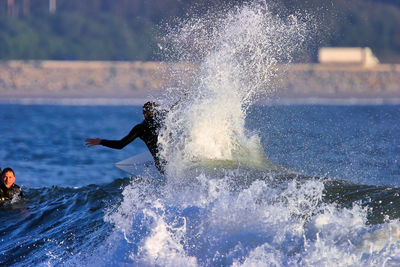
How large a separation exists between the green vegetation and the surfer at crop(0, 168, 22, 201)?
61.8 metres

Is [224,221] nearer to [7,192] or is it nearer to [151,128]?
[151,128]

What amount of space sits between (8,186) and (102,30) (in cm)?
7337

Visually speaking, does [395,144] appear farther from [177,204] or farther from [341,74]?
[341,74]

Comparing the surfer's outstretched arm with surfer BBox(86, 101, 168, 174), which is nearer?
the surfer's outstretched arm

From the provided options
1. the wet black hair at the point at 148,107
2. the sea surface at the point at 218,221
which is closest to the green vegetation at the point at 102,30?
the sea surface at the point at 218,221

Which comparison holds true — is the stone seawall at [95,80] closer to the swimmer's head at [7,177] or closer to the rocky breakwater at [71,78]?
the rocky breakwater at [71,78]

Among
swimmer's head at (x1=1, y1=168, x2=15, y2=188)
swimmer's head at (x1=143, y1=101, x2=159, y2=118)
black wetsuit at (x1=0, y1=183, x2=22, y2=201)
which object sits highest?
swimmer's head at (x1=143, y1=101, x2=159, y2=118)

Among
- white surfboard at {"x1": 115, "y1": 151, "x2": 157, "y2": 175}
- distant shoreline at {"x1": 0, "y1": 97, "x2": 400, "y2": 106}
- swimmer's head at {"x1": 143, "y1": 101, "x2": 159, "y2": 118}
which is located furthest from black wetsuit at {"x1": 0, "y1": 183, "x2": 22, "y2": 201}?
distant shoreline at {"x1": 0, "y1": 97, "x2": 400, "y2": 106}

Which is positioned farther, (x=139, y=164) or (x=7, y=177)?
(x=139, y=164)

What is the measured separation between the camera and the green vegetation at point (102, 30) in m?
75.1

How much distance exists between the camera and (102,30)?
80.8 m

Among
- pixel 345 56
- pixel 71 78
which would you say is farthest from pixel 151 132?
pixel 345 56

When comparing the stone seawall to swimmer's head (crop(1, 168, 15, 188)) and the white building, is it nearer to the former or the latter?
the white building

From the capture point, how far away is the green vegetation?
75.1 meters
